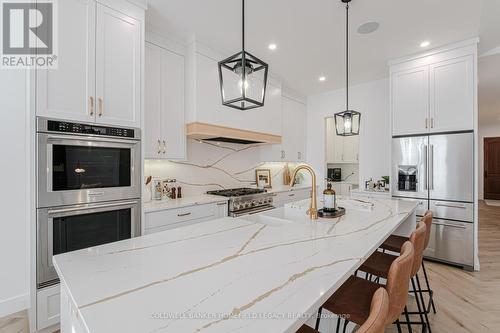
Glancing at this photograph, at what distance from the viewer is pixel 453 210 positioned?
300 cm

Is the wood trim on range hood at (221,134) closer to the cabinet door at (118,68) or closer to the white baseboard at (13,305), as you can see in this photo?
the cabinet door at (118,68)

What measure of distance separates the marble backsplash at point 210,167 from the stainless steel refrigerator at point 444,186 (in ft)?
7.58

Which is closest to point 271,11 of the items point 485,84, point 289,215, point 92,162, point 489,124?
point 289,215

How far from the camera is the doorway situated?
791 cm

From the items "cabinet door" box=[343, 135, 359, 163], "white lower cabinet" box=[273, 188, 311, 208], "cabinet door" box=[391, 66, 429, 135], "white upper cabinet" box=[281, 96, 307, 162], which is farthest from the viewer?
"cabinet door" box=[343, 135, 359, 163]

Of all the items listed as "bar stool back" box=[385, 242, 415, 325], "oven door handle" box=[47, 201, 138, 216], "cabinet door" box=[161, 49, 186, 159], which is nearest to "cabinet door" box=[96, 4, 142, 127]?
"cabinet door" box=[161, 49, 186, 159]

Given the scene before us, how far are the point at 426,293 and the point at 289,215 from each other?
165 centimetres

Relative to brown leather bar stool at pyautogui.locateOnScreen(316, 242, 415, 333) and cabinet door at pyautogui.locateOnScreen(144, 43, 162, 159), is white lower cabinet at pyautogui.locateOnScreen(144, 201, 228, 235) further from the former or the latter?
brown leather bar stool at pyautogui.locateOnScreen(316, 242, 415, 333)

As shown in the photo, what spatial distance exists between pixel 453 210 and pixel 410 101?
1536mm

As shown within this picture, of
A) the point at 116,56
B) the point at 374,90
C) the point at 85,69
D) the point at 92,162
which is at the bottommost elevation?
the point at 92,162

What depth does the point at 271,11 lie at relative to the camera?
2350 mm

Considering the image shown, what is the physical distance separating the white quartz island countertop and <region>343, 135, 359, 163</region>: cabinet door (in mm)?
3774

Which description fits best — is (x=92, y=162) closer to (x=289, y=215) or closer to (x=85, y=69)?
(x=85, y=69)

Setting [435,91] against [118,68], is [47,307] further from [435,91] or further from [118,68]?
[435,91]
